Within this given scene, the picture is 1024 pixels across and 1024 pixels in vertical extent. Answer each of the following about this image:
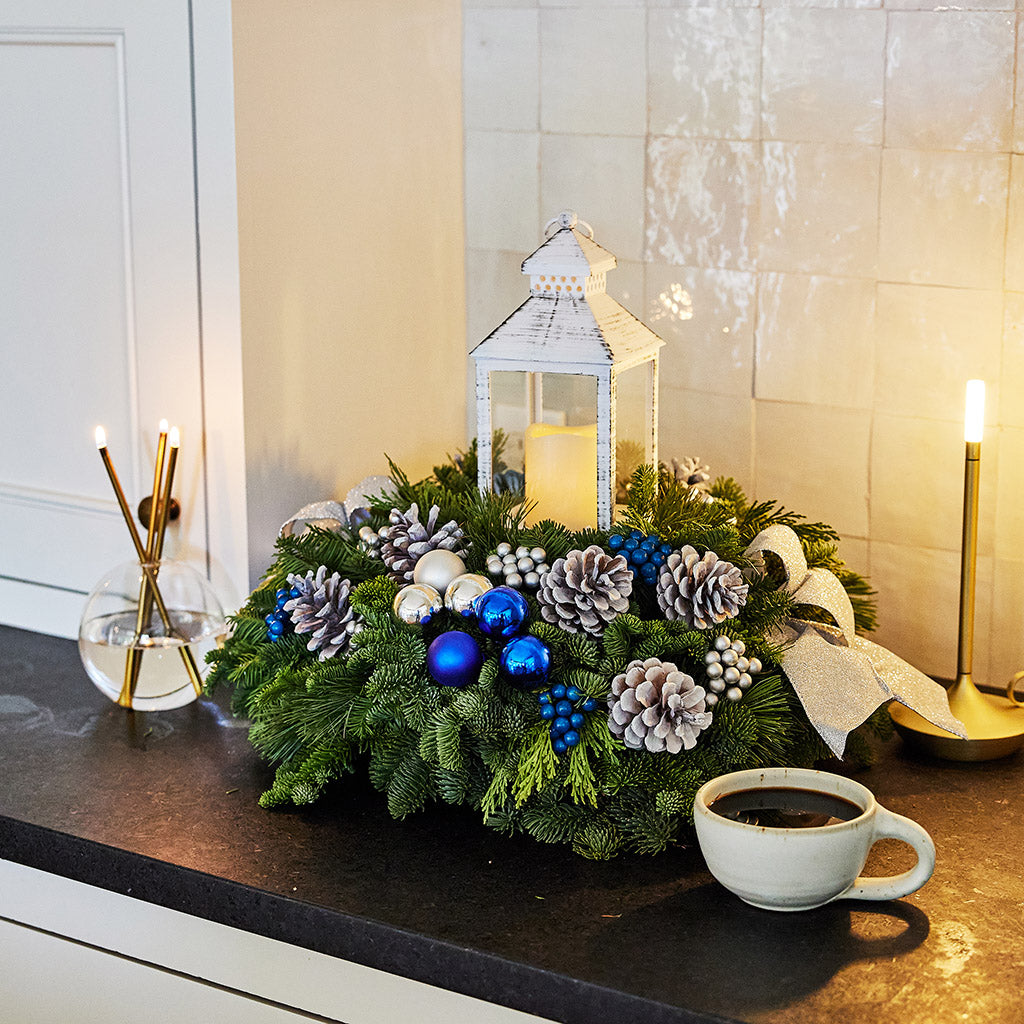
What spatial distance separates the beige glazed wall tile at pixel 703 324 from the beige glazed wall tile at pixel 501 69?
0.70 feet

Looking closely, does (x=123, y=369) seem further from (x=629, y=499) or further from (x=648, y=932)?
(x=648, y=932)

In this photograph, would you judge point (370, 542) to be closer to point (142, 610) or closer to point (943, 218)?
point (142, 610)

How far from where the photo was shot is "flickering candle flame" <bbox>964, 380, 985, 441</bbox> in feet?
3.39

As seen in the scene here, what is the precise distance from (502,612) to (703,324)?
1.49 ft

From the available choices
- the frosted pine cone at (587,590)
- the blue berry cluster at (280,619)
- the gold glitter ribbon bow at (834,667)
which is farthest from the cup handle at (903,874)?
the blue berry cluster at (280,619)

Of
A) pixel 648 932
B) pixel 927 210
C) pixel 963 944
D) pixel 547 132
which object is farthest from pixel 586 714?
pixel 547 132

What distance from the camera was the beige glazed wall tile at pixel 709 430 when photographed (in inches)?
49.8

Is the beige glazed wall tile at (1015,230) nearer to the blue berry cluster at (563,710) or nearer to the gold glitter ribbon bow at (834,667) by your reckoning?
the gold glitter ribbon bow at (834,667)

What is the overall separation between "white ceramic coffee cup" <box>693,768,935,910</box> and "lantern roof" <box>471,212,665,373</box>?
33 centimetres

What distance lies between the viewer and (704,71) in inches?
47.7

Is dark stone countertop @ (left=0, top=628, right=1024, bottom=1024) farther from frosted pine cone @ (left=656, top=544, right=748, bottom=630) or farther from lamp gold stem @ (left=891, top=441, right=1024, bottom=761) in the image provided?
frosted pine cone @ (left=656, top=544, right=748, bottom=630)

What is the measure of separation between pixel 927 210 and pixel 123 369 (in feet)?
2.37

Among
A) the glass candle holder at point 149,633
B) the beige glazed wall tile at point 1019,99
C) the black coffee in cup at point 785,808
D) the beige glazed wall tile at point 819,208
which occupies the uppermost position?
the beige glazed wall tile at point 1019,99

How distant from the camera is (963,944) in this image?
801 mm
